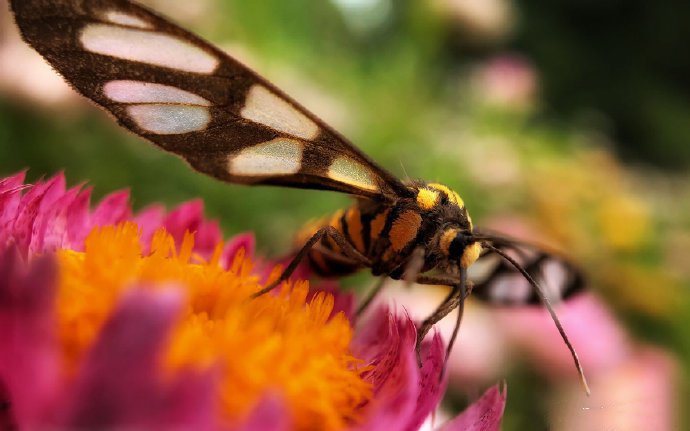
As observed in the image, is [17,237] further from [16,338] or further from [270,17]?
[270,17]

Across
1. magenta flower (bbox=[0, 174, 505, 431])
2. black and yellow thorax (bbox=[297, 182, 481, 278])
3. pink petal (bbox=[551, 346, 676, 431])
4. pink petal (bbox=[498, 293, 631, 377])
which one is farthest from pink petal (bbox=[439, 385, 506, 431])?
pink petal (bbox=[498, 293, 631, 377])

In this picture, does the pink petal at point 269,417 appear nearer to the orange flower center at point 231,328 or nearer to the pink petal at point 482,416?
the orange flower center at point 231,328

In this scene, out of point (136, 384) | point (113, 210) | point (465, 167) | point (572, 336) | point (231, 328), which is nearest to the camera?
point (136, 384)

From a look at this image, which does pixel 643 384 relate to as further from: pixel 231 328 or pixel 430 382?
pixel 231 328

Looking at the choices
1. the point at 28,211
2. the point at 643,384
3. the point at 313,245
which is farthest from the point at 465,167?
the point at 28,211

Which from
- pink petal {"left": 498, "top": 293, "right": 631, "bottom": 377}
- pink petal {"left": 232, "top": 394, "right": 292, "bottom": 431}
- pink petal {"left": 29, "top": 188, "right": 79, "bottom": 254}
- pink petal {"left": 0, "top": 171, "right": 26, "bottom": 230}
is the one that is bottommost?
pink petal {"left": 498, "top": 293, "right": 631, "bottom": 377}

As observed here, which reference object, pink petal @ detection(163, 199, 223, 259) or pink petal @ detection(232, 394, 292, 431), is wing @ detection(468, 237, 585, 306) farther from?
pink petal @ detection(232, 394, 292, 431)

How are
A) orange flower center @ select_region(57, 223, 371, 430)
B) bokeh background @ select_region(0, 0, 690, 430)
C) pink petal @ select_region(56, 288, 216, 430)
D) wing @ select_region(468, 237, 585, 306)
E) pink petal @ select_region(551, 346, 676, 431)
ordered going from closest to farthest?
1. pink petal @ select_region(56, 288, 216, 430)
2. orange flower center @ select_region(57, 223, 371, 430)
3. wing @ select_region(468, 237, 585, 306)
4. pink petal @ select_region(551, 346, 676, 431)
5. bokeh background @ select_region(0, 0, 690, 430)
